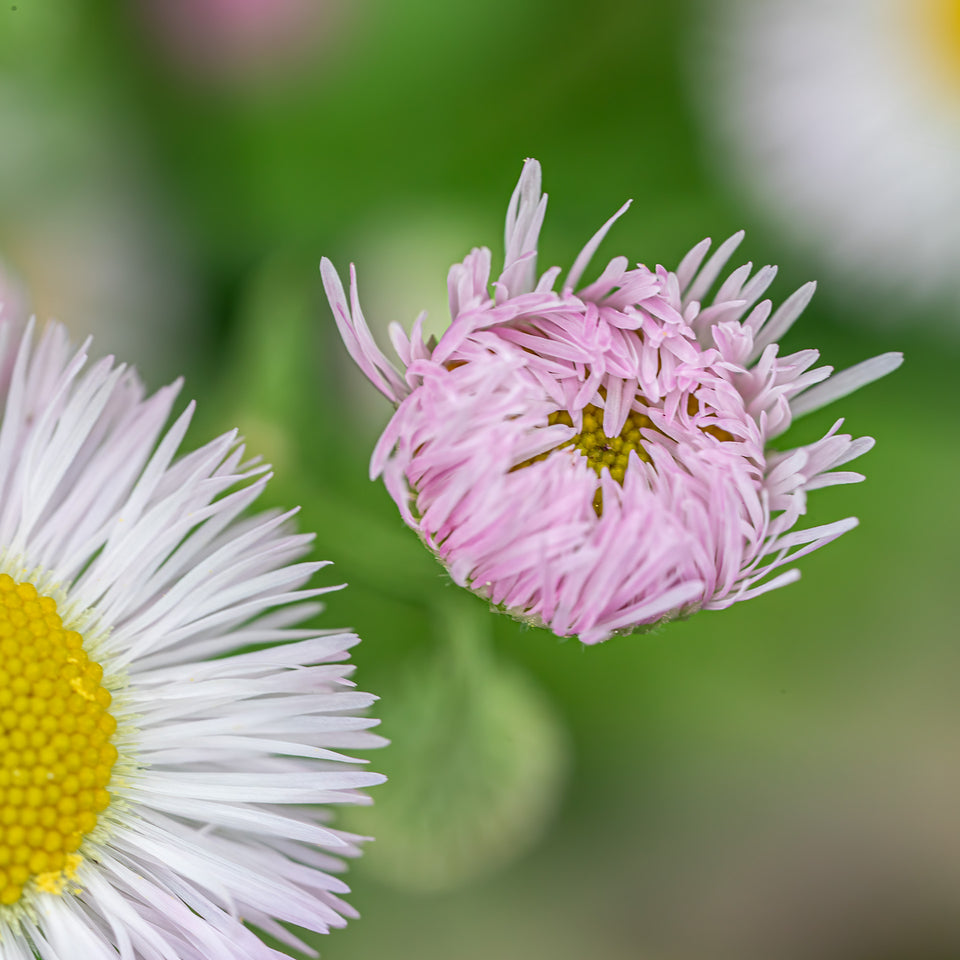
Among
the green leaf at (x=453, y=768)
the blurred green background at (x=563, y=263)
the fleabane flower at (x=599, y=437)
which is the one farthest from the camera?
the blurred green background at (x=563, y=263)

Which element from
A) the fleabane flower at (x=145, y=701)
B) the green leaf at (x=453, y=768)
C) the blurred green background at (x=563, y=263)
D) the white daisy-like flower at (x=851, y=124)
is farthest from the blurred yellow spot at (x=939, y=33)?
the fleabane flower at (x=145, y=701)

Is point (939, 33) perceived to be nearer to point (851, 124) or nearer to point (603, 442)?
point (851, 124)

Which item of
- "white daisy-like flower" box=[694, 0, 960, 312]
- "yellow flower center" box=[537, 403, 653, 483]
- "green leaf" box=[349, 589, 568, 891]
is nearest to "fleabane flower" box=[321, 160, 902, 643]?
"yellow flower center" box=[537, 403, 653, 483]

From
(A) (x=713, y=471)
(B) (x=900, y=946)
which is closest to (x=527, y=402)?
(A) (x=713, y=471)

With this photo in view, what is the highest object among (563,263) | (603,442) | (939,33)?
(939,33)

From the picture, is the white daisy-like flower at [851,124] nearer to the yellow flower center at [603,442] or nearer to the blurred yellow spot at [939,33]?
the blurred yellow spot at [939,33]

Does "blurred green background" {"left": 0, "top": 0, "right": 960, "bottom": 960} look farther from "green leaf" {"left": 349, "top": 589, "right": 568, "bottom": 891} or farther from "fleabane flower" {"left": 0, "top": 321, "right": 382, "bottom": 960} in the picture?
"fleabane flower" {"left": 0, "top": 321, "right": 382, "bottom": 960}

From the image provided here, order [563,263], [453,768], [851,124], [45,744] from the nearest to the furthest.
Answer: [45,744], [453,768], [563,263], [851,124]

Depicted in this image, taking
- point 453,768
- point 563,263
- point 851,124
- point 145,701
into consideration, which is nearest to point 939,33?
point 851,124
